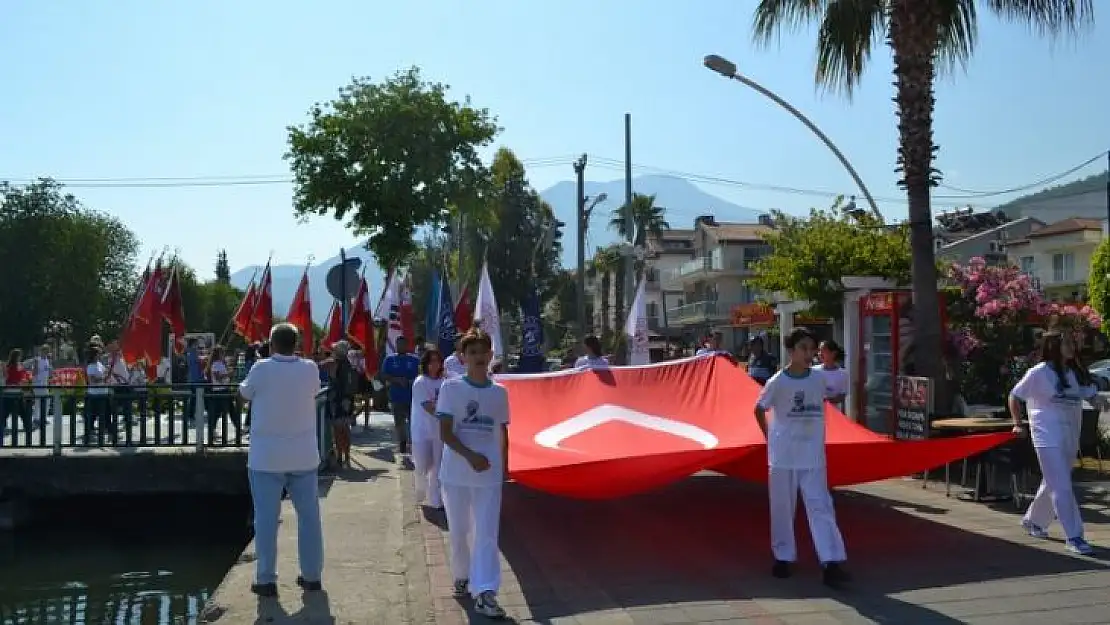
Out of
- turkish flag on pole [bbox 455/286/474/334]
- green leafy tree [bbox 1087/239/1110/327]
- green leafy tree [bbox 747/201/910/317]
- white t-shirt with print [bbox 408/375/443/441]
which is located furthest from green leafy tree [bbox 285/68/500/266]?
green leafy tree [bbox 1087/239/1110/327]

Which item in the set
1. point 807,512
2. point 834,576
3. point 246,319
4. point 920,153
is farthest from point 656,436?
point 246,319

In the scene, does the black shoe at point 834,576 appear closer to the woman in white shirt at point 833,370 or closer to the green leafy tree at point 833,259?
the woman in white shirt at point 833,370

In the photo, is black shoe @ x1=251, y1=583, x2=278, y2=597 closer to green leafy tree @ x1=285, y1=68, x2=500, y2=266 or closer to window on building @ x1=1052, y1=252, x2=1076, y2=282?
green leafy tree @ x1=285, y1=68, x2=500, y2=266

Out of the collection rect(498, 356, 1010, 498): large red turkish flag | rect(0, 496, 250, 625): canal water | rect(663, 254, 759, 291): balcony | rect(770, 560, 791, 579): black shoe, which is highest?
rect(663, 254, 759, 291): balcony

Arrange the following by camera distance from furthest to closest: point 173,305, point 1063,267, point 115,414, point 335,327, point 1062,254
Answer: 1. point 1062,254
2. point 1063,267
3. point 335,327
4. point 173,305
5. point 115,414

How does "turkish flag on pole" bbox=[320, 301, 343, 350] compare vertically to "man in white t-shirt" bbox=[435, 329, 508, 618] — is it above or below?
above

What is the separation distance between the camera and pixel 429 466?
11.1 meters

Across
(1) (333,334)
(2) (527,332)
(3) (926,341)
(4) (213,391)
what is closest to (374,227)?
(1) (333,334)

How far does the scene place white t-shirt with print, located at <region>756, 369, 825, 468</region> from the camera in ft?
25.4

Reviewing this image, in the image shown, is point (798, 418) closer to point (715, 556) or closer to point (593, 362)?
point (715, 556)

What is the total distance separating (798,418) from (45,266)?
54977mm

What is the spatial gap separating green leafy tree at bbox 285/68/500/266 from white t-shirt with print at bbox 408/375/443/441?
12395 millimetres

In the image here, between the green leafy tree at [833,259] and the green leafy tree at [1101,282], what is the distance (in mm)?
16762

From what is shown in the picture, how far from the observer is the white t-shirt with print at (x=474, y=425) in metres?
6.88
